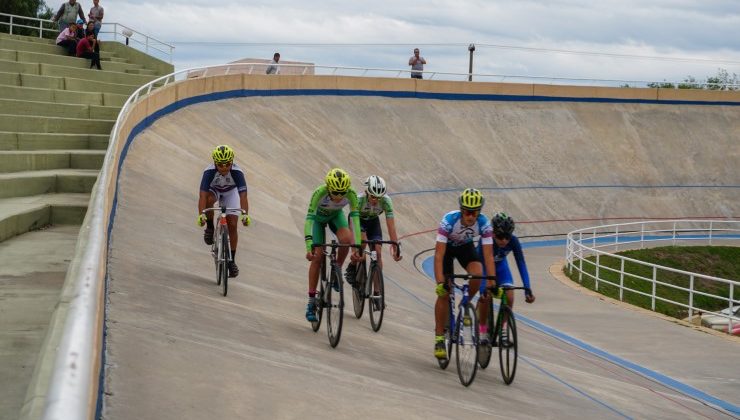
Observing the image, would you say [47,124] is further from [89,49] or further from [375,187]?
[375,187]

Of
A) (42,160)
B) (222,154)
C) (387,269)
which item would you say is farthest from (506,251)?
(387,269)

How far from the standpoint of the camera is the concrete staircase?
23.5 feet

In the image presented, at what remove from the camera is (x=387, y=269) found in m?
18.7

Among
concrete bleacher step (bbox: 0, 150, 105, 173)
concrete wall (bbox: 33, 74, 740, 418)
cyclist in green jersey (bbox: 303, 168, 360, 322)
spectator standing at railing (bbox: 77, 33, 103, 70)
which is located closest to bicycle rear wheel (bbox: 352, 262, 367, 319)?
cyclist in green jersey (bbox: 303, 168, 360, 322)

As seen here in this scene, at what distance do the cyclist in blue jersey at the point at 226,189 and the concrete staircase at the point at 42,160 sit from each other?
1469 millimetres

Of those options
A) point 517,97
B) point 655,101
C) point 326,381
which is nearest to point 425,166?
point 517,97

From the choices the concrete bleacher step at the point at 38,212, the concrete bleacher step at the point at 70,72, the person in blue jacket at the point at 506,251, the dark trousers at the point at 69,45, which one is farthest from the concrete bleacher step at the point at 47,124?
the person in blue jacket at the point at 506,251

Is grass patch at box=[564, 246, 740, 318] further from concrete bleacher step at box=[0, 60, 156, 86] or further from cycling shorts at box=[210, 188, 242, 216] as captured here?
cycling shorts at box=[210, 188, 242, 216]

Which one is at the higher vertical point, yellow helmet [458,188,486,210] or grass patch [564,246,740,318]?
yellow helmet [458,188,486,210]

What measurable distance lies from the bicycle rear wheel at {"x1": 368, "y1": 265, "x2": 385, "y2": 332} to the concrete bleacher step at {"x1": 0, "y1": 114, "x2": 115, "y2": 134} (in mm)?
9909

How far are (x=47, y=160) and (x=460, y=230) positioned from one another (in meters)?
8.95

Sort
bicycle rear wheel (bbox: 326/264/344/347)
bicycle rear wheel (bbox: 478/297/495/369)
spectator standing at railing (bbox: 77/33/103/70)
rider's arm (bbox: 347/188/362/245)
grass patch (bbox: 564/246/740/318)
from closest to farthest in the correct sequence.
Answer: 1. bicycle rear wheel (bbox: 326/264/344/347)
2. bicycle rear wheel (bbox: 478/297/495/369)
3. rider's arm (bbox: 347/188/362/245)
4. spectator standing at railing (bbox: 77/33/103/70)
5. grass patch (bbox: 564/246/740/318)

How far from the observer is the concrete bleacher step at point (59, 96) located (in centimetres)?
2033

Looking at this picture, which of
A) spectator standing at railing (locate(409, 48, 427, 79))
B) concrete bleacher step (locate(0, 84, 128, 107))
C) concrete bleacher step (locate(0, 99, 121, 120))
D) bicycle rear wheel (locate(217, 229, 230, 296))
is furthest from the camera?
spectator standing at railing (locate(409, 48, 427, 79))
